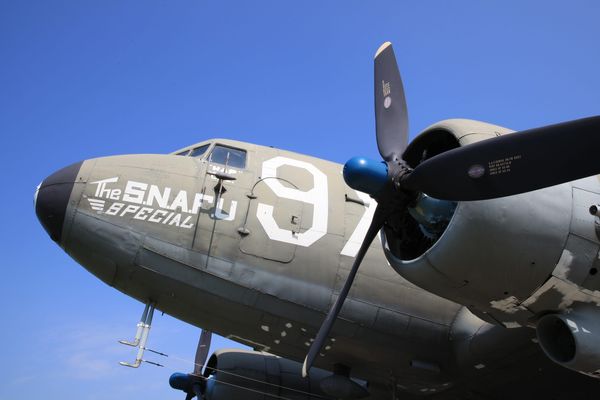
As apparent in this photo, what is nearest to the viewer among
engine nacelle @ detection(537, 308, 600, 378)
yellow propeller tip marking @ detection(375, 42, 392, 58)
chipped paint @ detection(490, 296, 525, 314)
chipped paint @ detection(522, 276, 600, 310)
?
engine nacelle @ detection(537, 308, 600, 378)

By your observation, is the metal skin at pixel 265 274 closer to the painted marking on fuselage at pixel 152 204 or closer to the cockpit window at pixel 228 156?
the painted marking on fuselage at pixel 152 204

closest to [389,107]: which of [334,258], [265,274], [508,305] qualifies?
[334,258]

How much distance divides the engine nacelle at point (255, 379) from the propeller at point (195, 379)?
2.27 feet

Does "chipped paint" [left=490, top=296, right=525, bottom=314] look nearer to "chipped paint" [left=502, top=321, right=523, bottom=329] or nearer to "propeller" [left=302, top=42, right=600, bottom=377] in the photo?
"chipped paint" [left=502, top=321, right=523, bottom=329]

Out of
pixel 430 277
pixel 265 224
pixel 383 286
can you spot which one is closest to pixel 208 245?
pixel 265 224

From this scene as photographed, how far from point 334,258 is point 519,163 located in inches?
157

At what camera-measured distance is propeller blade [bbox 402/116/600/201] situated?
6.15 m

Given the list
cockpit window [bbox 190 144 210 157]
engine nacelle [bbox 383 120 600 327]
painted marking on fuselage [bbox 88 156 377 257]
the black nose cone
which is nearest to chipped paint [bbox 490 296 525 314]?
engine nacelle [bbox 383 120 600 327]

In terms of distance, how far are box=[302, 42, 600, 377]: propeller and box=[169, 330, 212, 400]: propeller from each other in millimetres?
6027

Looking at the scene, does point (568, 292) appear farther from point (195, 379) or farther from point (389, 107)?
point (195, 379)

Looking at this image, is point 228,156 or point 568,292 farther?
point 228,156

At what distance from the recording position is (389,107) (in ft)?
29.8

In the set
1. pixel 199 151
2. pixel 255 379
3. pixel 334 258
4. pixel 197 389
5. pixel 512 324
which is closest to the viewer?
pixel 512 324

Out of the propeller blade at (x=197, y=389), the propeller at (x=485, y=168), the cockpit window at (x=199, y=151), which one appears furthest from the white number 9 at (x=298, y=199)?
the propeller blade at (x=197, y=389)
